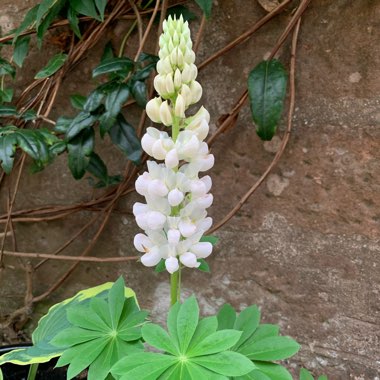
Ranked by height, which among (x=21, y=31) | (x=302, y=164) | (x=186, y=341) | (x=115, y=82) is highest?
(x=21, y=31)

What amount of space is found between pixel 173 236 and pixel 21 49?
86 centimetres

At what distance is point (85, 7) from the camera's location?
1157mm

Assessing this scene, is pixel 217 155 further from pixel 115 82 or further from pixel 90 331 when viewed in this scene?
pixel 90 331

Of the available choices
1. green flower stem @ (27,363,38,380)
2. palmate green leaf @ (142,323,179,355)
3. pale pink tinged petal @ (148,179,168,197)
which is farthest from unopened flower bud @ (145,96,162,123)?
green flower stem @ (27,363,38,380)

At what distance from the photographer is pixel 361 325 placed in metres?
1.12

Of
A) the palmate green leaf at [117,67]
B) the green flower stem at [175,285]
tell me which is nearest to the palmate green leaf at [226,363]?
the green flower stem at [175,285]

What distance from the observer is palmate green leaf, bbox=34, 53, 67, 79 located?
122 centimetres

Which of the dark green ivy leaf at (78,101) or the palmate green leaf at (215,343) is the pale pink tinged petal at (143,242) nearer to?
the palmate green leaf at (215,343)

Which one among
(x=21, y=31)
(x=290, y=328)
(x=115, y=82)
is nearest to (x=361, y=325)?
(x=290, y=328)

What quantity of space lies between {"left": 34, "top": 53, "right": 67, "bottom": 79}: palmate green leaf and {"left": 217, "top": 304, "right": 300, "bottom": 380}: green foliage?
0.77 m

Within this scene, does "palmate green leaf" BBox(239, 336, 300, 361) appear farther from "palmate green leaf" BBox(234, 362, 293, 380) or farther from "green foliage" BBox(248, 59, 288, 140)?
"green foliage" BBox(248, 59, 288, 140)

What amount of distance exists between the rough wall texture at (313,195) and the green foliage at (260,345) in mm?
356

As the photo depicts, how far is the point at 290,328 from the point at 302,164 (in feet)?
1.39

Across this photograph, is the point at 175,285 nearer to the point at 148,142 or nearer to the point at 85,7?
the point at 148,142
